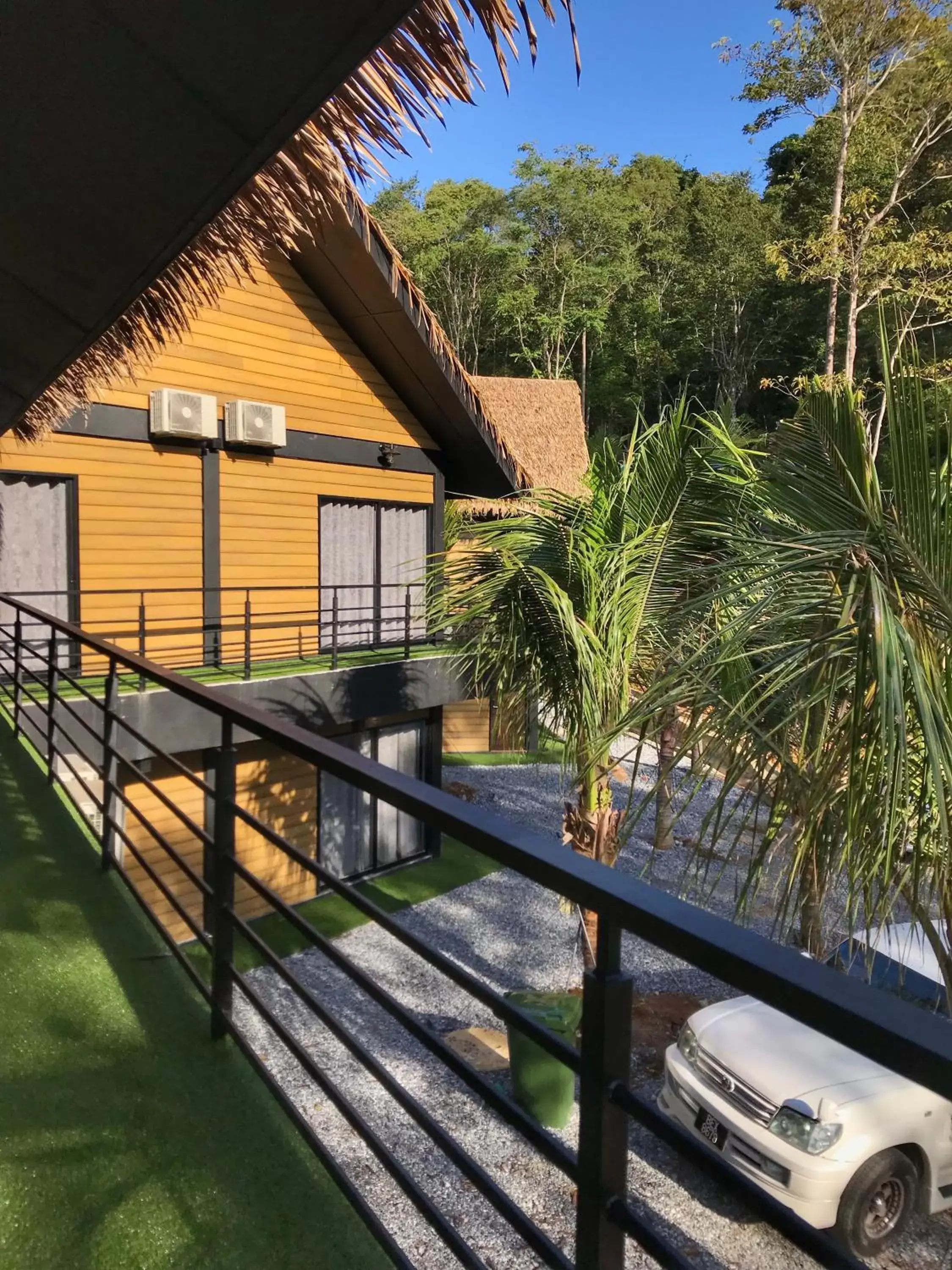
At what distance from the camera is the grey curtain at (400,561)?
1245 centimetres

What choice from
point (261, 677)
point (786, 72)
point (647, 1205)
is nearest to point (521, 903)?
point (261, 677)

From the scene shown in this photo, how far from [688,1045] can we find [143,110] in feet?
20.9

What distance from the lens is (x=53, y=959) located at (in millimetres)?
2891

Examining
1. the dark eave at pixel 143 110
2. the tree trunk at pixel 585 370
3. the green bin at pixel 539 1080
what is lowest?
the green bin at pixel 539 1080

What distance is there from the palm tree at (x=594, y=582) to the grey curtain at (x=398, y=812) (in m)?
5.60

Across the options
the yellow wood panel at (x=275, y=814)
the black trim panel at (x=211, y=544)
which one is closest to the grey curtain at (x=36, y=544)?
the black trim panel at (x=211, y=544)

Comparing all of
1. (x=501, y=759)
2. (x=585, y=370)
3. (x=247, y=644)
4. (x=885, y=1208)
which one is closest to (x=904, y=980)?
(x=885, y=1208)

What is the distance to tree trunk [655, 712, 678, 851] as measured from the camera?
3.30 metres

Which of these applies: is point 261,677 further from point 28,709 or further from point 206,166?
point 206,166

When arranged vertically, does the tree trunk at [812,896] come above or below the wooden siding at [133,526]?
below

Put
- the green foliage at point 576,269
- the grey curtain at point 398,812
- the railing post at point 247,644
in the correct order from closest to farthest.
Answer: the railing post at point 247,644
the grey curtain at point 398,812
the green foliage at point 576,269

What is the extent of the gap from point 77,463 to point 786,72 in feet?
63.7

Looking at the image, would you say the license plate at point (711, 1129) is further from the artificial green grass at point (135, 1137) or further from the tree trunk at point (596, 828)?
the artificial green grass at point (135, 1137)

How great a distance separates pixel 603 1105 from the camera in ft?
3.67
